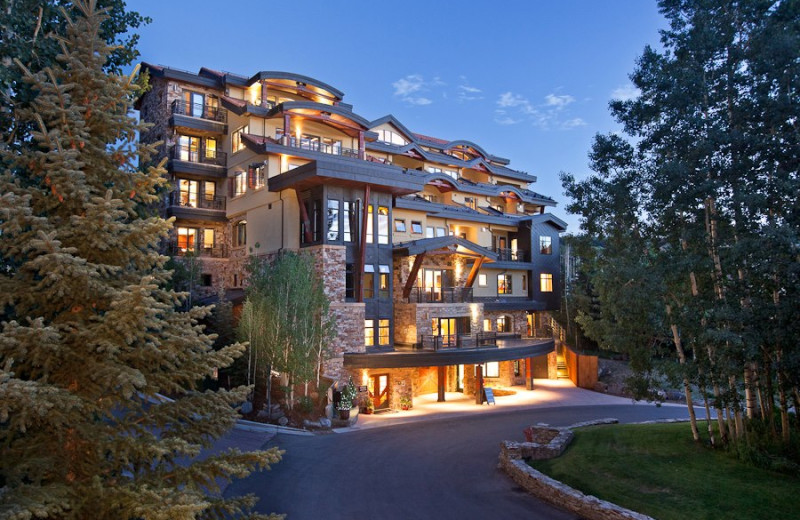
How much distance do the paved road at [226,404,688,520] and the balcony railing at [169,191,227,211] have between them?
17460mm

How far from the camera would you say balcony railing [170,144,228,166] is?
100 feet

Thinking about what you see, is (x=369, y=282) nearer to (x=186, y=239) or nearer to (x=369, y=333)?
(x=369, y=333)

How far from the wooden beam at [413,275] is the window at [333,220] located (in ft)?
16.5

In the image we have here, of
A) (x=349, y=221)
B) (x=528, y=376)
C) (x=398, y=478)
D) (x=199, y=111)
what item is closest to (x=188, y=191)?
(x=199, y=111)

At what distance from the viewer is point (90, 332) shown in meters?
5.53

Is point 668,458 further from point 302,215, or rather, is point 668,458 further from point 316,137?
point 316,137

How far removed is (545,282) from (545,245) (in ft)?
9.40

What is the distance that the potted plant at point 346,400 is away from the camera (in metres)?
21.9

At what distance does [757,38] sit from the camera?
13383 millimetres

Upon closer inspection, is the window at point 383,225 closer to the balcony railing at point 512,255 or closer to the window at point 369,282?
the window at point 369,282

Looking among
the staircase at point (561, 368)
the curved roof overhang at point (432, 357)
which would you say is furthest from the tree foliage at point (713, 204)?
the staircase at point (561, 368)

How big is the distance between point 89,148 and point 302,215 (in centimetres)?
1928

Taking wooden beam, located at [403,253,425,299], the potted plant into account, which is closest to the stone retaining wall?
the potted plant

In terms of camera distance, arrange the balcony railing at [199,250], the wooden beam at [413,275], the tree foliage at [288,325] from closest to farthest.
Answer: the tree foliage at [288,325], the wooden beam at [413,275], the balcony railing at [199,250]
